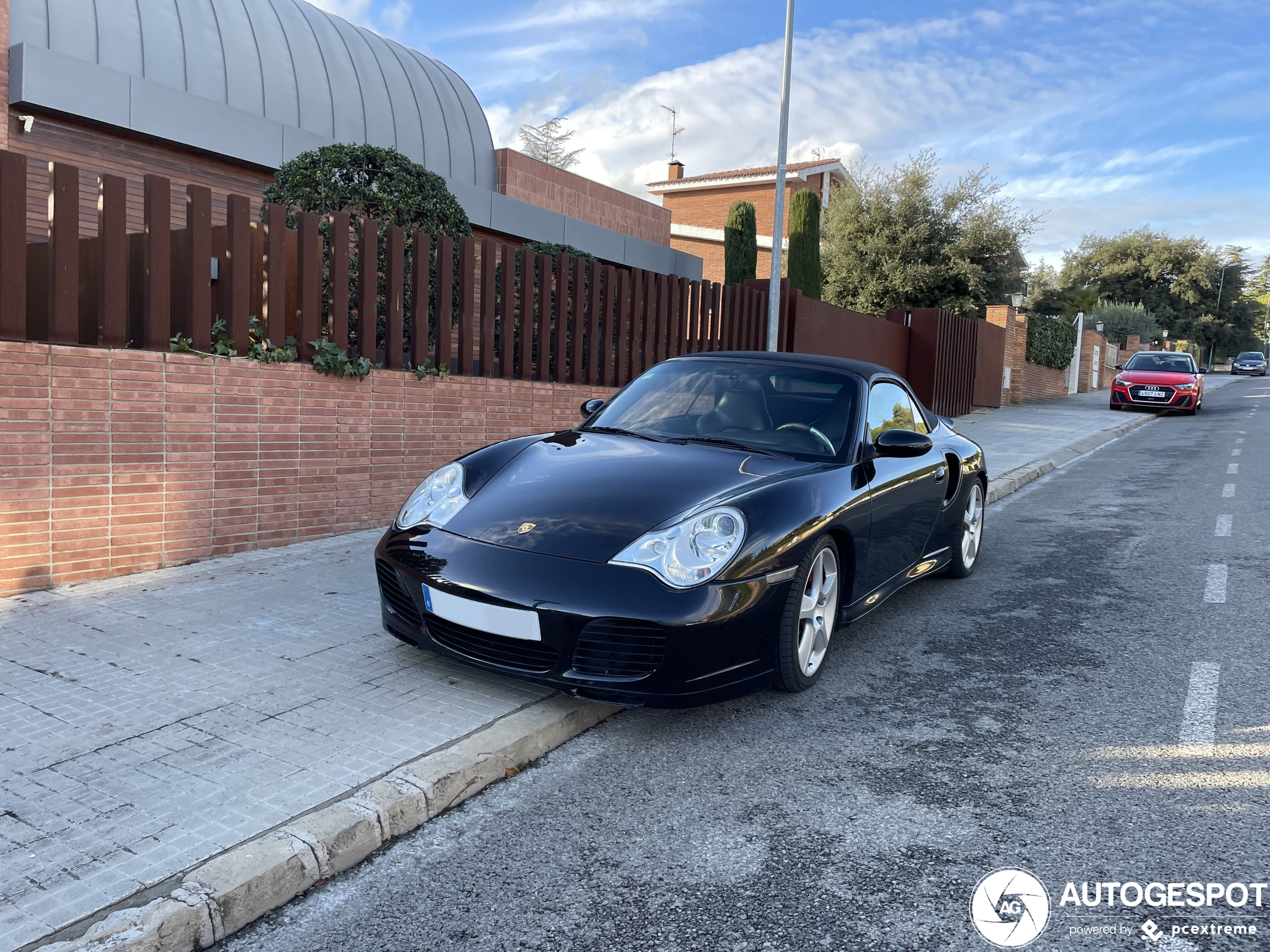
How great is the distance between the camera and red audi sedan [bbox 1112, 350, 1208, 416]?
23.6 metres

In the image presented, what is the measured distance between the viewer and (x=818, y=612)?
4094mm

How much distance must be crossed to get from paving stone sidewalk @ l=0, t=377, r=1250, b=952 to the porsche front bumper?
33cm

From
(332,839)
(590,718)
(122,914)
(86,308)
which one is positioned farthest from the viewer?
(86,308)

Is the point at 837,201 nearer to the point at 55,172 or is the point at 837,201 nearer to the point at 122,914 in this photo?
the point at 55,172

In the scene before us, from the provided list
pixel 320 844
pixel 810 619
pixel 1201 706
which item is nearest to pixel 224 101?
pixel 810 619

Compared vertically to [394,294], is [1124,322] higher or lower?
higher

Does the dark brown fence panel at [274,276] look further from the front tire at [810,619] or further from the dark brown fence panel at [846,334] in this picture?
the dark brown fence panel at [846,334]

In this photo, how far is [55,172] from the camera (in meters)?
5.05

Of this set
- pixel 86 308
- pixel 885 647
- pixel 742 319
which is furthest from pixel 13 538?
pixel 742 319

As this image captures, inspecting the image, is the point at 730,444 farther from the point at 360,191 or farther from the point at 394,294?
the point at 360,191

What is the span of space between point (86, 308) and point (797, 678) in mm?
4842

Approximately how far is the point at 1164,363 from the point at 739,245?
38.6 feet

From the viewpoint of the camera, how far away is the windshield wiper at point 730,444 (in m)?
4.42

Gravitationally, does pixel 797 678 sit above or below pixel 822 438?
below
